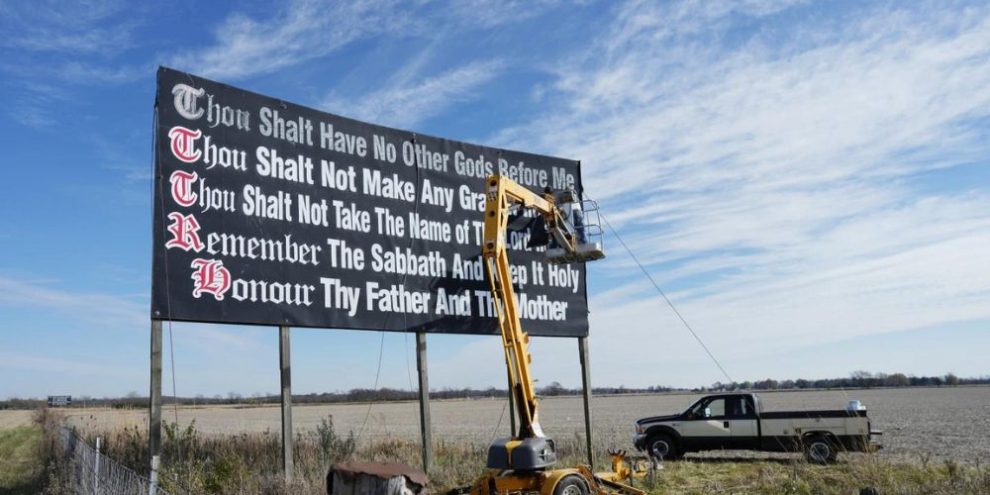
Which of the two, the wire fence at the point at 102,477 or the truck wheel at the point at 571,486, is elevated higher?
the wire fence at the point at 102,477

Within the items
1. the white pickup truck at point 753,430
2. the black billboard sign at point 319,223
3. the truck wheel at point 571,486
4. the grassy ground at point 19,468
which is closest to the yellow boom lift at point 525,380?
the truck wheel at point 571,486

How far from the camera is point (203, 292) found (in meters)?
10.6

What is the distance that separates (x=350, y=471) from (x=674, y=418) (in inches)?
506

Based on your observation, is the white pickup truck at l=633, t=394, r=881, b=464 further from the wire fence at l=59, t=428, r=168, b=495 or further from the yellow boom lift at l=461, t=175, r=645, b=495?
the wire fence at l=59, t=428, r=168, b=495

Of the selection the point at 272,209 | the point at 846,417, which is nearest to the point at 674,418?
the point at 846,417

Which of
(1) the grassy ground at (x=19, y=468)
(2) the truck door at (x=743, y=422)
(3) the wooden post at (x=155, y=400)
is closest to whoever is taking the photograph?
(3) the wooden post at (x=155, y=400)

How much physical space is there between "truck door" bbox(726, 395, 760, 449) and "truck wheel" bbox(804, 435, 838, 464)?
1.25 m

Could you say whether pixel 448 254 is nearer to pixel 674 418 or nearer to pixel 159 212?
pixel 159 212

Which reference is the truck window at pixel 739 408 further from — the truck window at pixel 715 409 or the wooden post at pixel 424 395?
the wooden post at pixel 424 395

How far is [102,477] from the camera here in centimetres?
977

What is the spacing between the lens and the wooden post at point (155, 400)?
31.7ft

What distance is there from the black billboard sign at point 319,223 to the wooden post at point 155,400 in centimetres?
41

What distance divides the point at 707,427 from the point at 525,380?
382 inches

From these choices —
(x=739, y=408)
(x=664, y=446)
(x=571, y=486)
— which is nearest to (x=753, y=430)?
(x=739, y=408)
